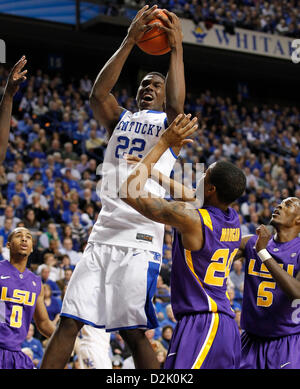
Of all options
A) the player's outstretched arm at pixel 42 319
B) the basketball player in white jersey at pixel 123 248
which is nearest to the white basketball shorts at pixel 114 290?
the basketball player in white jersey at pixel 123 248

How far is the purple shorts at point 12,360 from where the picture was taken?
4.50 metres

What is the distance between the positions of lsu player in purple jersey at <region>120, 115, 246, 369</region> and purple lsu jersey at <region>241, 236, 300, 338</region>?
71 centimetres

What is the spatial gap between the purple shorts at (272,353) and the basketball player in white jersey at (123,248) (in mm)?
1074

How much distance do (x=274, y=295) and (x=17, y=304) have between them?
2.00 m

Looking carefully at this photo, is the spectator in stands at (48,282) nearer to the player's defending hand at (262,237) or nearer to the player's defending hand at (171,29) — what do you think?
the player's defending hand at (262,237)

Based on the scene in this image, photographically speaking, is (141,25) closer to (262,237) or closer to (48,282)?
(262,237)

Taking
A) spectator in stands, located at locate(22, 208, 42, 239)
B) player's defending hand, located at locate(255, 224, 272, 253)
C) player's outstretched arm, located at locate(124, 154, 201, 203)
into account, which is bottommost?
spectator in stands, located at locate(22, 208, 42, 239)

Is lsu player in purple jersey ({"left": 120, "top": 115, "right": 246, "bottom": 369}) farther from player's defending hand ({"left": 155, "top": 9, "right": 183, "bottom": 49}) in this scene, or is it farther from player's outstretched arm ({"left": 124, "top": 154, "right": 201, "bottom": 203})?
player's defending hand ({"left": 155, "top": 9, "right": 183, "bottom": 49})

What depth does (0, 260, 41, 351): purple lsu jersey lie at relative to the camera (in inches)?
180

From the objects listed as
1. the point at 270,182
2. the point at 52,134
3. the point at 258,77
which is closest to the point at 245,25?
the point at 258,77

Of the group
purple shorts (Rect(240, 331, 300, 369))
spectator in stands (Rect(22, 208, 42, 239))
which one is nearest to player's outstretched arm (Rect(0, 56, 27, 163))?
purple shorts (Rect(240, 331, 300, 369))

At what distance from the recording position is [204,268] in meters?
3.58

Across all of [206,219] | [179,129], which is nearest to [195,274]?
[206,219]
